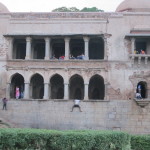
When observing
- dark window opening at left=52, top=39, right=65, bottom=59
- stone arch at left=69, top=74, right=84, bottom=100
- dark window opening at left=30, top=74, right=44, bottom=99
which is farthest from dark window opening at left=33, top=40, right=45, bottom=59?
stone arch at left=69, top=74, right=84, bottom=100

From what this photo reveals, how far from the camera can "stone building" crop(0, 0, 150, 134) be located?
1085 inches

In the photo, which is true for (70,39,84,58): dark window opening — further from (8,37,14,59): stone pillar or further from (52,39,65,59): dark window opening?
(8,37,14,59): stone pillar

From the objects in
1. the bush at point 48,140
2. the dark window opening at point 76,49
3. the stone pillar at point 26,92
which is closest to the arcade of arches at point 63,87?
the stone pillar at point 26,92

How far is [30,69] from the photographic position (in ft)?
98.0

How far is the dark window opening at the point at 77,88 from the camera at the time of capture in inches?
1275

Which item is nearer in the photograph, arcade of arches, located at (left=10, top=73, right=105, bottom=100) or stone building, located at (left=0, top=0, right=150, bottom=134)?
stone building, located at (left=0, top=0, right=150, bottom=134)

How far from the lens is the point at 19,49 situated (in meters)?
32.6

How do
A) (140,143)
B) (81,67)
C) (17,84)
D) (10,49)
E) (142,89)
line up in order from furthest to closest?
1. (17,84)
2. (10,49)
3. (142,89)
4. (81,67)
5. (140,143)

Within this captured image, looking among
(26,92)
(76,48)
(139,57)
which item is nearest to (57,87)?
(26,92)

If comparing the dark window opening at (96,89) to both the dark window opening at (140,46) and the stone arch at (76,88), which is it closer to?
the stone arch at (76,88)

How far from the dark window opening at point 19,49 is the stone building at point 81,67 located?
87mm

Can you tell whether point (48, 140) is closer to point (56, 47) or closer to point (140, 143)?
point (140, 143)

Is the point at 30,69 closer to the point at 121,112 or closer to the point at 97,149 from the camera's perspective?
the point at 121,112

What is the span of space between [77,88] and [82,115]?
211 inches
